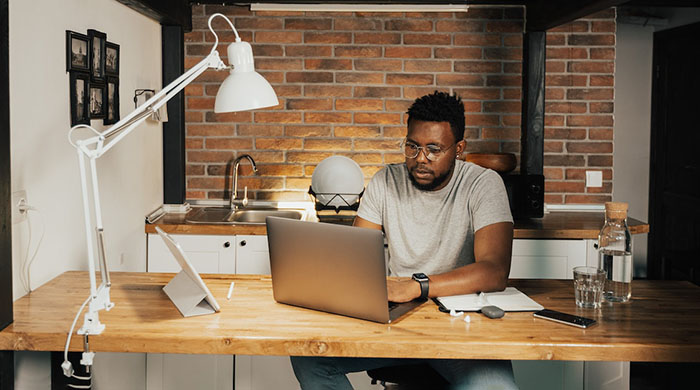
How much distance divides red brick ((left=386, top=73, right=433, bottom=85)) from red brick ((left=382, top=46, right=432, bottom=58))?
4.3 inches

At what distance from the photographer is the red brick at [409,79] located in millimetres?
3908

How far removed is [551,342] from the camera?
1.65m

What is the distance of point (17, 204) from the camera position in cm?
202

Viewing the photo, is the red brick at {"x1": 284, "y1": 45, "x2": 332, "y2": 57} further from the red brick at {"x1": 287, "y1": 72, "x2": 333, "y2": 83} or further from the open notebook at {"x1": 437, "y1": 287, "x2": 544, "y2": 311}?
the open notebook at {"x1": 437, "y1": 287, "x2": 544, "y2": 311}

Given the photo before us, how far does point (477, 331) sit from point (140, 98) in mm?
2133

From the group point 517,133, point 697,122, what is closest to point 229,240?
point 517,133

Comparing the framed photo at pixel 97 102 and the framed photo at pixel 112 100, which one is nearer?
the framed photo at pixel 97 102

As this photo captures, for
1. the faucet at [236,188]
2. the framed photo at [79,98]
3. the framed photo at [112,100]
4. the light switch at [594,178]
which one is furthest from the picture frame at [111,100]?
the light switch at [594,178]

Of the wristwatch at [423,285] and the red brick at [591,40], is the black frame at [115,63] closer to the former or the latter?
the wristwatch at [423,285]

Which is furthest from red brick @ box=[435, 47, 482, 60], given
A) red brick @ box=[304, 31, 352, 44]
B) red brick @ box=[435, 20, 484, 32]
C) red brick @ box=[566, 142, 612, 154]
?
red brick @ box=[566, 142, 612, 154]

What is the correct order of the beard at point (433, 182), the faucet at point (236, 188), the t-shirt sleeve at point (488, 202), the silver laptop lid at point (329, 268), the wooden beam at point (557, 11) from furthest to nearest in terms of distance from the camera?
the faucet at point (236, 188), the wooden beam at point (557, 11), the beard at point (433, 182), the t-shirt sleeve at point (488, 202), the silver laptop lid at point (329, 268)

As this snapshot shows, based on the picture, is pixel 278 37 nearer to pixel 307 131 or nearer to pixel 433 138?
pixel 307 131

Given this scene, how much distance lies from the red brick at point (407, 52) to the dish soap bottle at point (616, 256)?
208 cm

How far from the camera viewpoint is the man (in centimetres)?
207
